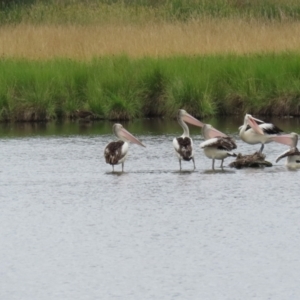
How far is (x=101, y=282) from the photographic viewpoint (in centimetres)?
724

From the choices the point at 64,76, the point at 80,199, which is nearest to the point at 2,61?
the point at 64,76

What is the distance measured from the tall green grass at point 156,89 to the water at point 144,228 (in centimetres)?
301

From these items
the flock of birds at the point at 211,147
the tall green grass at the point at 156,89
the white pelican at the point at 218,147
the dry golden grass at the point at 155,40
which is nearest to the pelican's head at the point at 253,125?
the flock of birds at the point at 211,147

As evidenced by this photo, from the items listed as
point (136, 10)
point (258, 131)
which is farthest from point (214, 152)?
point (136, 10)

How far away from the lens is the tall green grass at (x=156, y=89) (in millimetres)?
16609

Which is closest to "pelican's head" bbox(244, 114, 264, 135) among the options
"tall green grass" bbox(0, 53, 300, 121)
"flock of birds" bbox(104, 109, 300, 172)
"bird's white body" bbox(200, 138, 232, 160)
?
"flock of birds" bbox(104, 109, 300, 172)

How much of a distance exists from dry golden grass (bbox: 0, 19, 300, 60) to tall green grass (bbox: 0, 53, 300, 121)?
3.27ft

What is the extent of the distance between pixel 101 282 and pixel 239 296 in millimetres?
1000

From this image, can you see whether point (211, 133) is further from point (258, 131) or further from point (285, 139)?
point (285, 139)

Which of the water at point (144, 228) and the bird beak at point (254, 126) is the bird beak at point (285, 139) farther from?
the water at point (144, 228)

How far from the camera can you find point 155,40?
19.0 meters

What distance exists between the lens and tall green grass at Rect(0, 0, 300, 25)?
2350cm

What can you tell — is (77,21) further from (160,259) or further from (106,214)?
(160,259)

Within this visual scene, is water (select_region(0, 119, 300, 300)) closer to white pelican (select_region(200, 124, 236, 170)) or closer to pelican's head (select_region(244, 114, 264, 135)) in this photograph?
white pelican (select_region(200, 124, 236, 170))
